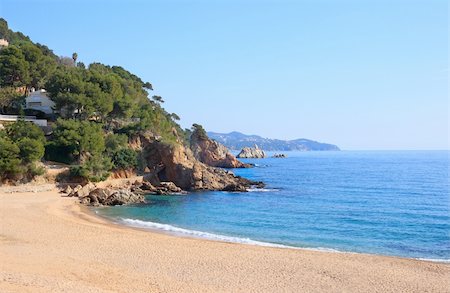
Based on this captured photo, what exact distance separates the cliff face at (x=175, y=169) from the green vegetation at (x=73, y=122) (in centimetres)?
166

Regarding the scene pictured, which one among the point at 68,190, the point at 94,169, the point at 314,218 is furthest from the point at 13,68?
the point at 314,218

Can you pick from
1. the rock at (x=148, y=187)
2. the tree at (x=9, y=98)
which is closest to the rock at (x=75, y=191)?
the rock at (x=148, y=187)

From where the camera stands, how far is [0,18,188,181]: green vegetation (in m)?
42.5

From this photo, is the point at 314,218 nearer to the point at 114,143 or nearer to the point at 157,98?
the point at 114,143

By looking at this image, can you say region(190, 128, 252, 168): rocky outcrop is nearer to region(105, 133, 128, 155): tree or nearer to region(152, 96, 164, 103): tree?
region(152, 96, 164, 103): tree

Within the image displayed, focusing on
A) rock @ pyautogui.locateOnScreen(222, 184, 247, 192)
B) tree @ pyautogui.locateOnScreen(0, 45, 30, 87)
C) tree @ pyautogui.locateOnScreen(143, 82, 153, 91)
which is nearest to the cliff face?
rock @ pyautogui.locateOnScreen(222, 184, 247, 192)

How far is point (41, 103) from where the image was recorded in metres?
58.9

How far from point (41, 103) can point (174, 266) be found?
158 ft

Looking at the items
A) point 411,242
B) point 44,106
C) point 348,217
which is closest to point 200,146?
point 44,106

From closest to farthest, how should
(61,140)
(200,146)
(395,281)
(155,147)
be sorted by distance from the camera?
(395,281)
(61,140)
(155,147)
(200,146)

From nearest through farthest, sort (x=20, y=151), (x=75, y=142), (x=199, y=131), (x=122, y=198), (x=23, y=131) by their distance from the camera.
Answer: (x=122, y=198) → (x=20, y=151) → (x=23, y=131) → (x=75, y=142) → (x=199, y=131)

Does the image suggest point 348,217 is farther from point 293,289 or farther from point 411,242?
point 293,289

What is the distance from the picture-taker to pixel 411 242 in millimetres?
26891

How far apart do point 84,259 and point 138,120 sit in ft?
150
